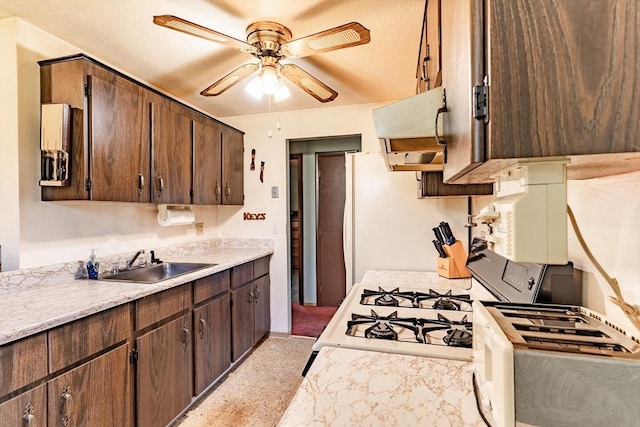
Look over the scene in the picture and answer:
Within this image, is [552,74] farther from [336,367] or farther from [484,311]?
[336,367]

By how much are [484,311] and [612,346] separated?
0.20 m

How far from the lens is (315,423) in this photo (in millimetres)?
694

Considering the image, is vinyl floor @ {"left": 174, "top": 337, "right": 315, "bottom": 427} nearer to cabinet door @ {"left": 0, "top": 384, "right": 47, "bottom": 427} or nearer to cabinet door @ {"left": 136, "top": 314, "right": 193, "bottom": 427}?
cabinet door @ {"left": 136, "top": 314, "right": 193, "bottom": 427}

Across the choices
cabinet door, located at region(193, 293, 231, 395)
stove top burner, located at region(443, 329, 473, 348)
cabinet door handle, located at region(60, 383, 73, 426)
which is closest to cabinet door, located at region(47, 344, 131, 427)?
cabinet door handle, located at region(60, 383, 73, 426)

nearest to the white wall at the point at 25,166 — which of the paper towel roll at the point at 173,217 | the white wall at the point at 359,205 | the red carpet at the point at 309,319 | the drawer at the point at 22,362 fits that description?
the paper towel roll at the point at 173,217

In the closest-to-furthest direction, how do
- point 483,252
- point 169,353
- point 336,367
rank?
1. point 336,367
2. point 483,252
3. point 169,353

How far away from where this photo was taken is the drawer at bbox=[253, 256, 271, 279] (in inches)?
116

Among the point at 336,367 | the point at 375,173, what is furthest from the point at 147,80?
the point at 336,367

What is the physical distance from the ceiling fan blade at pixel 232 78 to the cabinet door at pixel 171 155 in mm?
444

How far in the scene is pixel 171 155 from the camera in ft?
7.64

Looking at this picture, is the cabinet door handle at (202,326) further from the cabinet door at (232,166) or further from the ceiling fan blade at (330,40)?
the ceiling fan blade at (330,40)

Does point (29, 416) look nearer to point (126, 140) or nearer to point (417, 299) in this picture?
point (126, 140)

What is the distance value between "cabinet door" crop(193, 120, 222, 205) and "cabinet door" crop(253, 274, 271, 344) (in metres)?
0.87

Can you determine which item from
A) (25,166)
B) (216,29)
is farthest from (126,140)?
(216,29)
